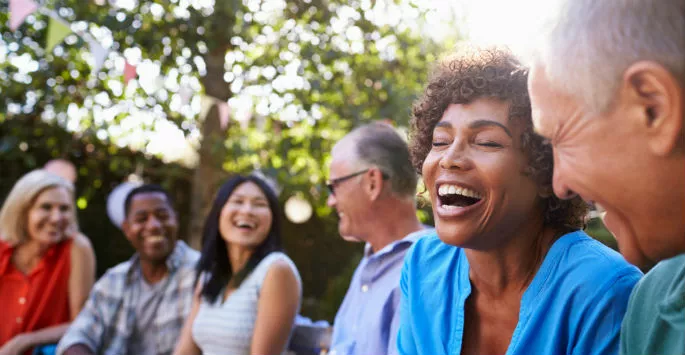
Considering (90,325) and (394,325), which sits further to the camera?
(90,325)

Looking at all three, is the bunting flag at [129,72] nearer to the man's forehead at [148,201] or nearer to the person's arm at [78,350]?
the man's forehead at [148,201]

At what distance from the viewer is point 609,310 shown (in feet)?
4.95

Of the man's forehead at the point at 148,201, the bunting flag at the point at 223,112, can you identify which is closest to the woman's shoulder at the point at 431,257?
the man's forehead at the point at 148,201

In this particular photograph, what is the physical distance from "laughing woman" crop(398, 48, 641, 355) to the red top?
3.22m

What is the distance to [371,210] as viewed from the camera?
3096mm

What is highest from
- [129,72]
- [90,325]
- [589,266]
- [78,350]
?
[129,72]

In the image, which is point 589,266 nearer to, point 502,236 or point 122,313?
point 502,236

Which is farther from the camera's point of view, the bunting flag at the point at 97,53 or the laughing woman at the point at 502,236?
the bunting flag at the point at 97,53

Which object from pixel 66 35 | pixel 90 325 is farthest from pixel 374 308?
pixel 66 35

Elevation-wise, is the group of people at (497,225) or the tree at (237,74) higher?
the tree at (237,74)

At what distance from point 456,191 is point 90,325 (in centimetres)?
305

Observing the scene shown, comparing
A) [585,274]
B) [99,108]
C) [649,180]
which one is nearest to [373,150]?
[585,274]

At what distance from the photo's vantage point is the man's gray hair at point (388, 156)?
3.13 metres

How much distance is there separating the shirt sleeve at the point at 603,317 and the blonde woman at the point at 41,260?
3.60m
